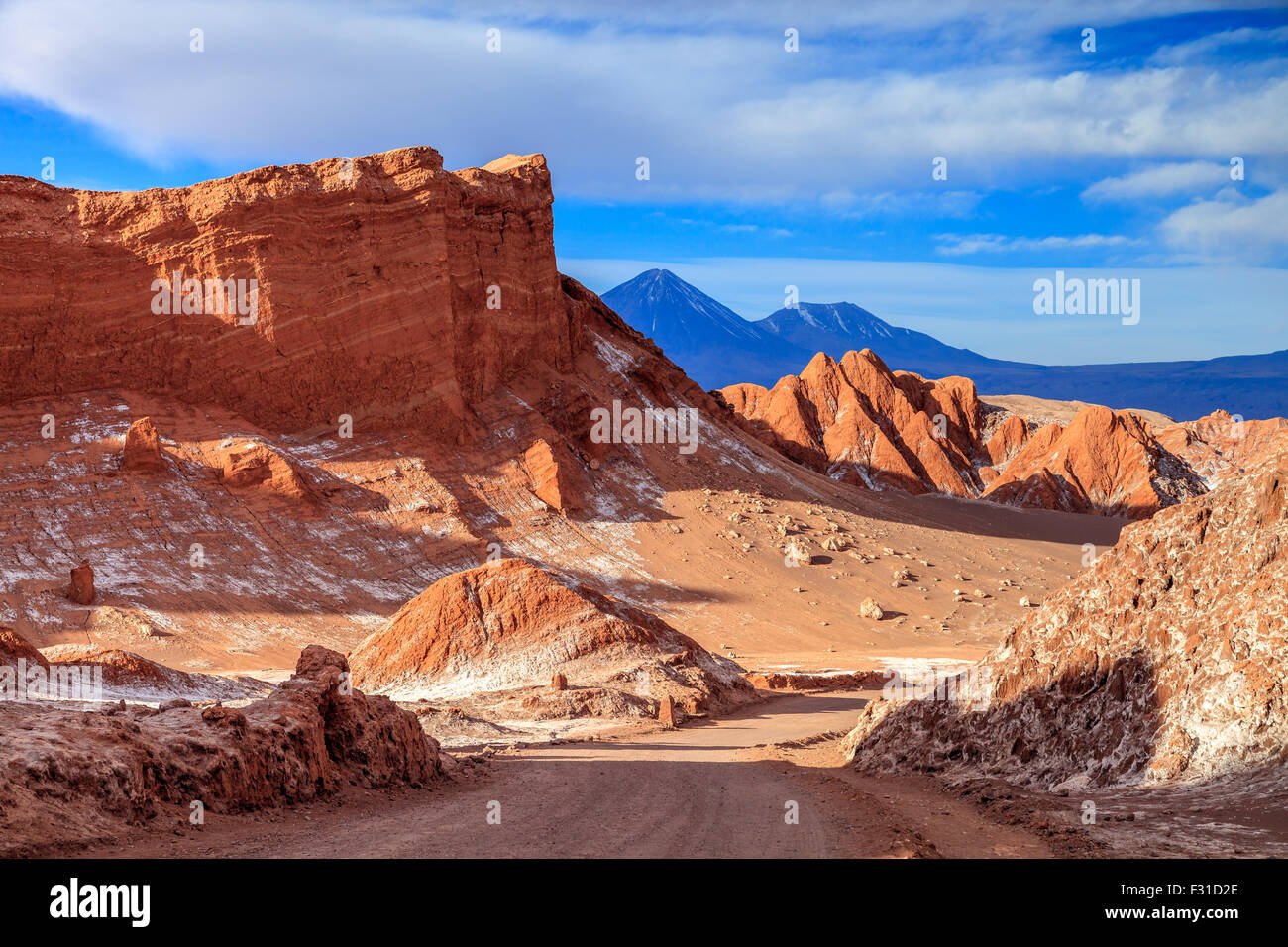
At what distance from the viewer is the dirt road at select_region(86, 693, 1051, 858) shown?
9.06 m

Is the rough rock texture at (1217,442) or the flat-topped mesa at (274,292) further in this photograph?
the rough rock texture at (1217,442)

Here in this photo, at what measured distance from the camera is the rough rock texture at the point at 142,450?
40469mm

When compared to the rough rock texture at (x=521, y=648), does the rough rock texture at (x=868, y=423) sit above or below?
above

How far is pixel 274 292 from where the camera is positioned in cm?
4759

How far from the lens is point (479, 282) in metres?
54.3

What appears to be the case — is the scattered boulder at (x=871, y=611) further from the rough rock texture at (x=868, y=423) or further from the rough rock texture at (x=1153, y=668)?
the rough rock texture at (x=868, y=423)

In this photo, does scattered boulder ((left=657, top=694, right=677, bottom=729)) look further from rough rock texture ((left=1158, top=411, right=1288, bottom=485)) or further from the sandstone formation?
rough rock texture ((left=1158, top=411, right=1288, bottom=485))

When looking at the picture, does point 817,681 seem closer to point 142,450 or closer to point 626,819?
point 626,819

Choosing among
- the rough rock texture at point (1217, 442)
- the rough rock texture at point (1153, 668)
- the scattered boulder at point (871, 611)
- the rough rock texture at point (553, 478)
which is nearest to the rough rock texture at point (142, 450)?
the rough rock texture at point (553, 478)

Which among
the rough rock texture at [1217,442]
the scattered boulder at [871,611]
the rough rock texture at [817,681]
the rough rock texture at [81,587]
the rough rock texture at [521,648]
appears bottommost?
the rough rock texture at [817,681]

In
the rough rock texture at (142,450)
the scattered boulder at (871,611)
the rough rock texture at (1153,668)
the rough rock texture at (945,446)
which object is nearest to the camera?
the rough rock texture at (1153,668)

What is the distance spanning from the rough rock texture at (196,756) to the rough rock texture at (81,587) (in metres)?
23.7

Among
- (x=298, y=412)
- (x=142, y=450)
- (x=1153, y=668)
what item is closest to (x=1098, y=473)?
(x=298, y=412)

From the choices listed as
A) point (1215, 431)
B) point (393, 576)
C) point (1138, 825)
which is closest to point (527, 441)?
point (393, 576)
